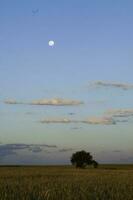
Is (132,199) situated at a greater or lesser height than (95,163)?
lesser

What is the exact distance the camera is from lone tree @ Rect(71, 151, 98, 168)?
134375 mm

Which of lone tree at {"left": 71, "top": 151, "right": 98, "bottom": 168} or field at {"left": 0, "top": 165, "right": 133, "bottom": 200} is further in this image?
lone tree at {"left": 71, "top": 151, "right": 98, "bottom": 168}

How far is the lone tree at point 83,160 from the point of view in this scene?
134 m

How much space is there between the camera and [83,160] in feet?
446

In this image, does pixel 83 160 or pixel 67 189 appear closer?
pixel 67 189

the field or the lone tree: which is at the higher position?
the lone tree

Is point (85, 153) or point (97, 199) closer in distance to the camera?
point (97, 199)

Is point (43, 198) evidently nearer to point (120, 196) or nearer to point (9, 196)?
point (9, 196)

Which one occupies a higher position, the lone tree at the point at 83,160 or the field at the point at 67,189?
the lone tree at the point at 83,160

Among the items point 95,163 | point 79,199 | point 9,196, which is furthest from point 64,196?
point 95,163

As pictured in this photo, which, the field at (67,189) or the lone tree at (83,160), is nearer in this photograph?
the field at (67,189)

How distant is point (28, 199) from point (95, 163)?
12362cm

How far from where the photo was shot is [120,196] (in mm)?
12906

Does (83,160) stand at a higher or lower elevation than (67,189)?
higher
